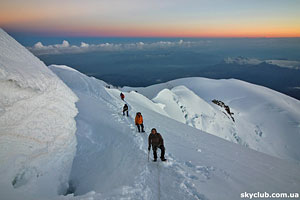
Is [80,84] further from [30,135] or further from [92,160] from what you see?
[92,160]

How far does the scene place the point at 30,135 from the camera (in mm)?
7301

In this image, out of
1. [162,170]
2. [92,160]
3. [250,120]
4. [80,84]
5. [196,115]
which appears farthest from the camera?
[250,120]

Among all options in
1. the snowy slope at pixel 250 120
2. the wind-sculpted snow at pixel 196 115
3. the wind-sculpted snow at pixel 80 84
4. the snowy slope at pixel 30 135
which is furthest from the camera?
the snowy slope at pixel 250 120

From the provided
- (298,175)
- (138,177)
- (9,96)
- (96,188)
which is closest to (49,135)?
(9,96)

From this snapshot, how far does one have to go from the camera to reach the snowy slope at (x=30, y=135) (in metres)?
5.98

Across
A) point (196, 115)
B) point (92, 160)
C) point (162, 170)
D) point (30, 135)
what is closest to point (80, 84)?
point (30, 135)

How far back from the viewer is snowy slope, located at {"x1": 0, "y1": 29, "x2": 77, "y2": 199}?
598cm

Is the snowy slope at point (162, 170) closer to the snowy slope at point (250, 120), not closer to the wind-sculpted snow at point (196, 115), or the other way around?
the snowy slope at point (250, 120)

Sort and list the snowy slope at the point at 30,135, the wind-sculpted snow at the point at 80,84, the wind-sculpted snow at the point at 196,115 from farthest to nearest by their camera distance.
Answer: the wind-sculpted snow at the point at 196,115
the wind-sculpted snow at the point at 80,84
the snowy slope at the point at 30,135

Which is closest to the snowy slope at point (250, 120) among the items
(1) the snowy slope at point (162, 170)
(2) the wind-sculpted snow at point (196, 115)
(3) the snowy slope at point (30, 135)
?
(2) the wind-sculpted snow at point (196, 115)

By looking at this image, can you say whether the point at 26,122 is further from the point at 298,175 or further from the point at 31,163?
the point at 298,175

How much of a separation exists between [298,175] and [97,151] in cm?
1064

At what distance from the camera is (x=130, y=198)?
5.53m

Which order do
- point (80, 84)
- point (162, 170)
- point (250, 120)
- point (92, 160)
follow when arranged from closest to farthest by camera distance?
point (162, 170) → point (92, 160) → point (80, 84) → point (250, 120)
